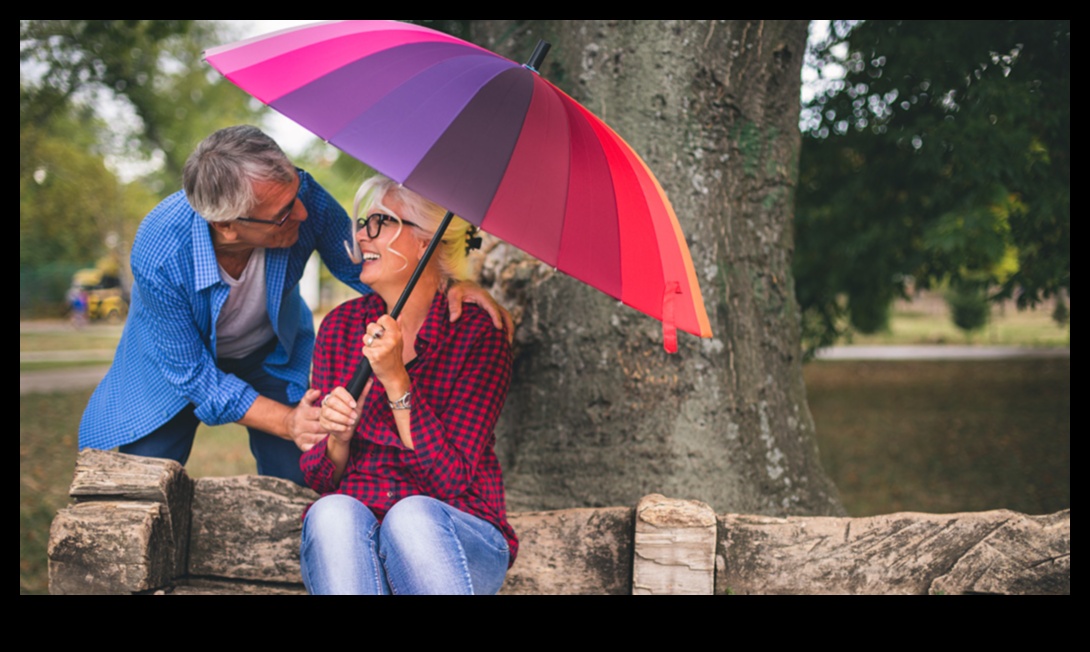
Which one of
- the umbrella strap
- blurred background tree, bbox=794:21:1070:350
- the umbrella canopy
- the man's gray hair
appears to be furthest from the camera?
blurred background tree, bbox=794:21:1070:350

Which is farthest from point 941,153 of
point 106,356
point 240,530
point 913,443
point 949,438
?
point 106,356

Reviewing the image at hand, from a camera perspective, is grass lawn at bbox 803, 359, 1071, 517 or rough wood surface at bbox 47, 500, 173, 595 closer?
rough wood surface at bbox 47, 500, 173, 595

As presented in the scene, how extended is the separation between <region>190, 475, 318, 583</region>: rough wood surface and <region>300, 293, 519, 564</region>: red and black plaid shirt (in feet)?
1.33

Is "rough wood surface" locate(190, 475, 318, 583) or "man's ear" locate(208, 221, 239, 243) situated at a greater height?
"man's ear" locate(208, 221, 239, 243)

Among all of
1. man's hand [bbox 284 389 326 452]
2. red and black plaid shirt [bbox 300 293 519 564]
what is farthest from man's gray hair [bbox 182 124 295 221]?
man's hand [bbox 284 389 326 452]

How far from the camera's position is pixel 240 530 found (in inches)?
117

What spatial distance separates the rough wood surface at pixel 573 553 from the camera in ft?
9.55

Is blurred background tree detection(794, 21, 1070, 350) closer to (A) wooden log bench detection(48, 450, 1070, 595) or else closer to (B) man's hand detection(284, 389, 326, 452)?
(A) wooden log bench detection(48, 450, 1070, 595)

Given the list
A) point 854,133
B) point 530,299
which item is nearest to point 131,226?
point 854,133

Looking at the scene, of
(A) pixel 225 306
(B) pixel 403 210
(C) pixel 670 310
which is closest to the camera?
(C) pixel 670 310

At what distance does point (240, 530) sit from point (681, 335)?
71.3 inches

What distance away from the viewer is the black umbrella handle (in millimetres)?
2408

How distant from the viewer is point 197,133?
66.6ft

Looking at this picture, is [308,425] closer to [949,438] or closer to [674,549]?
[674,549]
